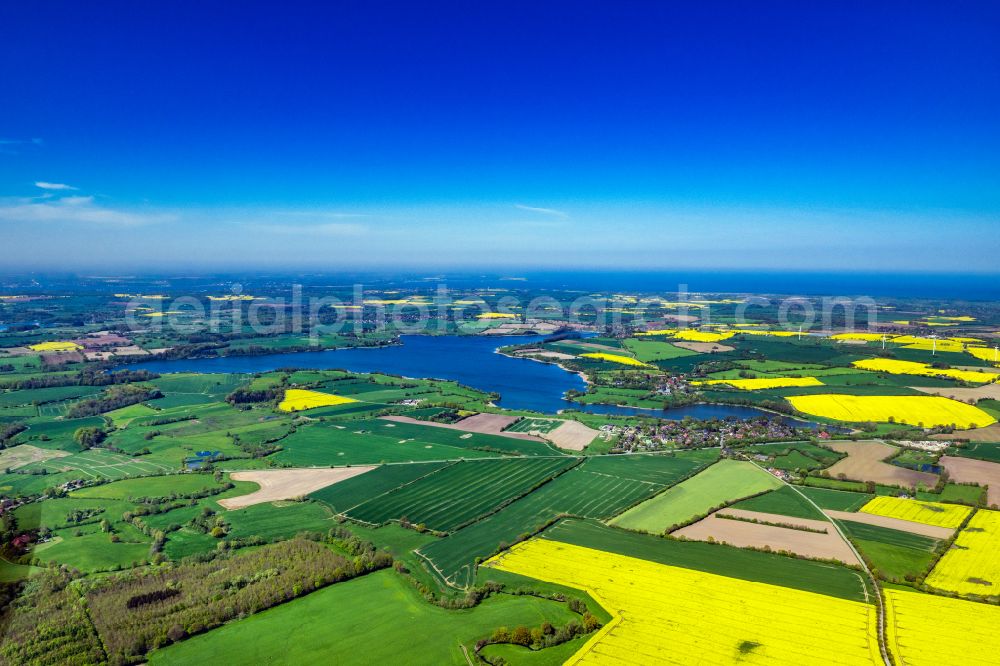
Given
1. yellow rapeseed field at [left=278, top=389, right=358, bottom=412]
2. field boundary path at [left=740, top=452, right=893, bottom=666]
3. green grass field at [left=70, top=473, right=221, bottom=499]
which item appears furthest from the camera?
yellow rapeseed field at [left=278, top=389, right=358, bottom=412]

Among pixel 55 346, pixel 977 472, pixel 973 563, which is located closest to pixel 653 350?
pixel 977 472

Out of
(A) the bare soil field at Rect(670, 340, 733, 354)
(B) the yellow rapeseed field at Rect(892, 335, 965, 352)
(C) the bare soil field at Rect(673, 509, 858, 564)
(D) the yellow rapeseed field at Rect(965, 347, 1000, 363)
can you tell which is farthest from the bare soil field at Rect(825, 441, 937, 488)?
(B) the yellow rapeseed field at Rect(892, 335, 965, 352)

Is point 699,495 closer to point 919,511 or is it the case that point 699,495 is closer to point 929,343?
point 919,511

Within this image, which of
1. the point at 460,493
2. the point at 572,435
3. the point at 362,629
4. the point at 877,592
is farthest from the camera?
the point at 572,435

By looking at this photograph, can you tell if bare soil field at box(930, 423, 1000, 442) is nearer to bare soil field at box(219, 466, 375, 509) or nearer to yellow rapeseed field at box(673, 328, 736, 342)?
bare soil field at box(219, 466, 375, 509)

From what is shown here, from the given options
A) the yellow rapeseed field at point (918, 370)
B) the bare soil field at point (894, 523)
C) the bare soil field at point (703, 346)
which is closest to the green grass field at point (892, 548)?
the bare soil field at point (894, 523)

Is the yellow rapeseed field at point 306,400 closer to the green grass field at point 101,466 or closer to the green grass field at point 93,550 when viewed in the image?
the green grass field at point 101,466
